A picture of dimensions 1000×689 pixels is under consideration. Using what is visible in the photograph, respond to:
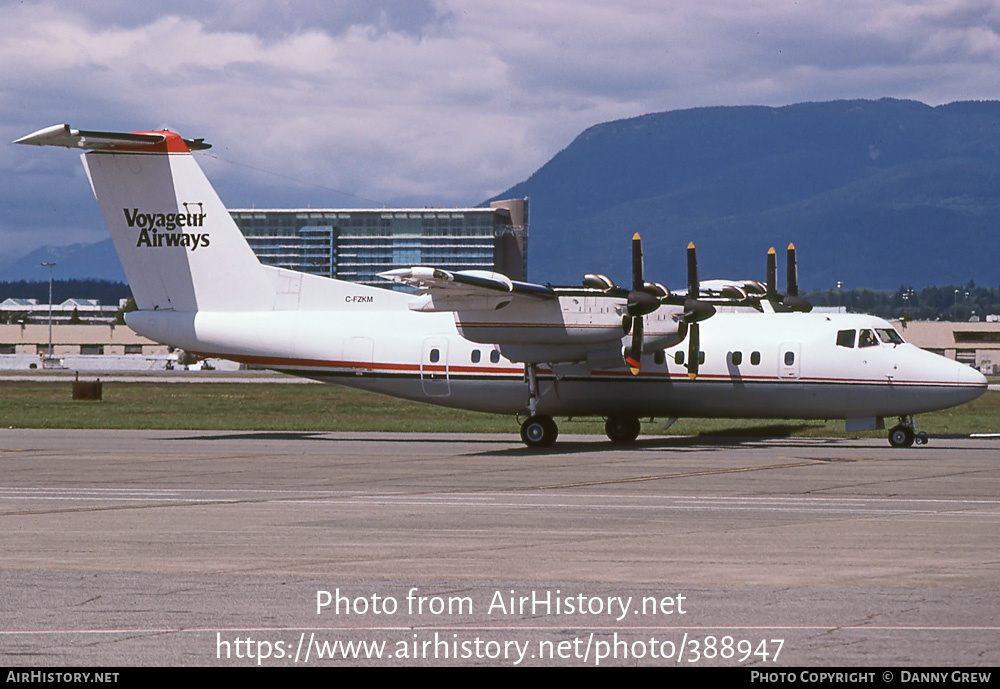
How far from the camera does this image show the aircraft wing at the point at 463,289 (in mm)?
29203

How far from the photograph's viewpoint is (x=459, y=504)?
20047mm

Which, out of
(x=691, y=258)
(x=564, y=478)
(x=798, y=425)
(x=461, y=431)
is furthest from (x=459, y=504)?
(x=798, y=425)

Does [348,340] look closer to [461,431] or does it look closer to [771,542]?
[461,431]

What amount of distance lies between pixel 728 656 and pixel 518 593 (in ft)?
10.3

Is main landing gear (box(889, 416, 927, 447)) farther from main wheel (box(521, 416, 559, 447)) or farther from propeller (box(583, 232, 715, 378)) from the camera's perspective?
main wheel (box(521, 416, 559, 447))

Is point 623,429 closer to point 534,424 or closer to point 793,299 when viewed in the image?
point 534,424

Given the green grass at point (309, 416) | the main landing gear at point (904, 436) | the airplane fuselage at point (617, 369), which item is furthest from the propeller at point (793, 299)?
the main landing gear at point (904, 436)

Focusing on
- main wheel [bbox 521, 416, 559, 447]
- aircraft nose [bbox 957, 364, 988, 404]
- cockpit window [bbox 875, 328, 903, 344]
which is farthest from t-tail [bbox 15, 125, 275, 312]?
aircraft nose [bbox 957, 364, 988, 404]

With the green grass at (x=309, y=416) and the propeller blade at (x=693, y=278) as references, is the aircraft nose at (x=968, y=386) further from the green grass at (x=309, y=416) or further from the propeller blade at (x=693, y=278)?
the propeller blade at (x=693, y=278)

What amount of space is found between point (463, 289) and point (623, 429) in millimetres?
7228

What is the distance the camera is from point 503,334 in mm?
32062

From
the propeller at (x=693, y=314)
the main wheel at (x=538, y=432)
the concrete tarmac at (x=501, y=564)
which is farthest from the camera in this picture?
the main wheel at (x=538, y=432)

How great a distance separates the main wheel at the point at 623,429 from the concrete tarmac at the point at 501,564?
7.51 metres
